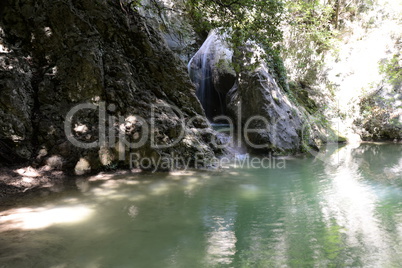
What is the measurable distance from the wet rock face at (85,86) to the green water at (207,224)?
44.8 inches

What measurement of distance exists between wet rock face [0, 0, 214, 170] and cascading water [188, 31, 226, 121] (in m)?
4.08

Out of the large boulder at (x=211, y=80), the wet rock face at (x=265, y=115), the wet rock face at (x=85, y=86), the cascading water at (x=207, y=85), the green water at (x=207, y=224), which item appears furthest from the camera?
the cascading water at (x=207, y=85)

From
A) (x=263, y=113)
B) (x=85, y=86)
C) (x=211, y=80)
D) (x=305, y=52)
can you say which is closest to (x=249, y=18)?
(x=263, y=113)

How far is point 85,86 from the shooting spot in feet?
20.9

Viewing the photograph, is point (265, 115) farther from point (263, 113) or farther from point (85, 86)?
point (85, 86)

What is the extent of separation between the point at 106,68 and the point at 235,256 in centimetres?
566

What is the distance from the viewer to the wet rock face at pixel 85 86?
572 centimetres

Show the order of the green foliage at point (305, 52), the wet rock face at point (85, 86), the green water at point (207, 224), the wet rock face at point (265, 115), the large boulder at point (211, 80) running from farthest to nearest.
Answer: the green foliage at point (305, 52), the large boulder at point (211, 80), the wet rock face at point (265, 115), the wet rock face at point (85, 86), the green water at point (207, 224)

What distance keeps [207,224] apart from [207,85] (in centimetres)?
898

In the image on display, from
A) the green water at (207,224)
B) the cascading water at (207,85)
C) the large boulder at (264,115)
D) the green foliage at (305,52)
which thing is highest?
the green foliage at (305,52)

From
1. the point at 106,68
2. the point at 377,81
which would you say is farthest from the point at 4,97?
the point at 377,81

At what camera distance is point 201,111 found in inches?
319

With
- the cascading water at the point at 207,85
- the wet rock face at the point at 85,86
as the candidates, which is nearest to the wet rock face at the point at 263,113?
the cascading water at the point at 207,85

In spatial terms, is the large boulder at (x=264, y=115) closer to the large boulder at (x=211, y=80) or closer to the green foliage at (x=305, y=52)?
the large boulder at (x=211, y=80)
